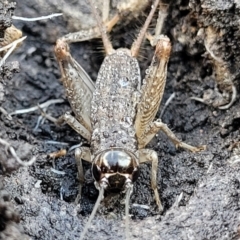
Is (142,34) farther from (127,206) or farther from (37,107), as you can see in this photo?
(127,206)

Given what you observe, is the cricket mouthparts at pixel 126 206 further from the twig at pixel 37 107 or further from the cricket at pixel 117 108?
the twig at pixel 37 107

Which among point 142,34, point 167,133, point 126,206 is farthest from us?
point 142,34

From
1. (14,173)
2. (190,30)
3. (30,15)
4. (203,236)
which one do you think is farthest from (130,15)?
(203,236)

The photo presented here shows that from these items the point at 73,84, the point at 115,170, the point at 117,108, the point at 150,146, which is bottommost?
the point at 150,146

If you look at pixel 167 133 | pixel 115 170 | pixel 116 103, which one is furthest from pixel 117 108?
pixel 115 170

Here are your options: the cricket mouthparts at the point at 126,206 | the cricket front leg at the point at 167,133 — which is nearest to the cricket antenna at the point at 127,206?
the cricket mouthparts at the point at 126,206

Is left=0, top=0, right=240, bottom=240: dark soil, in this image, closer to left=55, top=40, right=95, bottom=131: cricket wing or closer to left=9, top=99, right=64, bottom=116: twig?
left=9, top=99, right=64, bottom=116: twig

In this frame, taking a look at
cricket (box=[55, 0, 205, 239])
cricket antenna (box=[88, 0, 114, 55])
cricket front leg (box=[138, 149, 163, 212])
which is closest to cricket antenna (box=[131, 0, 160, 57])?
cricket (box=[55, 0, 205, 239])

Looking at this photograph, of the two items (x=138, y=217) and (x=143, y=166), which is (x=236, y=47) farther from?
(x=138, y=217)
